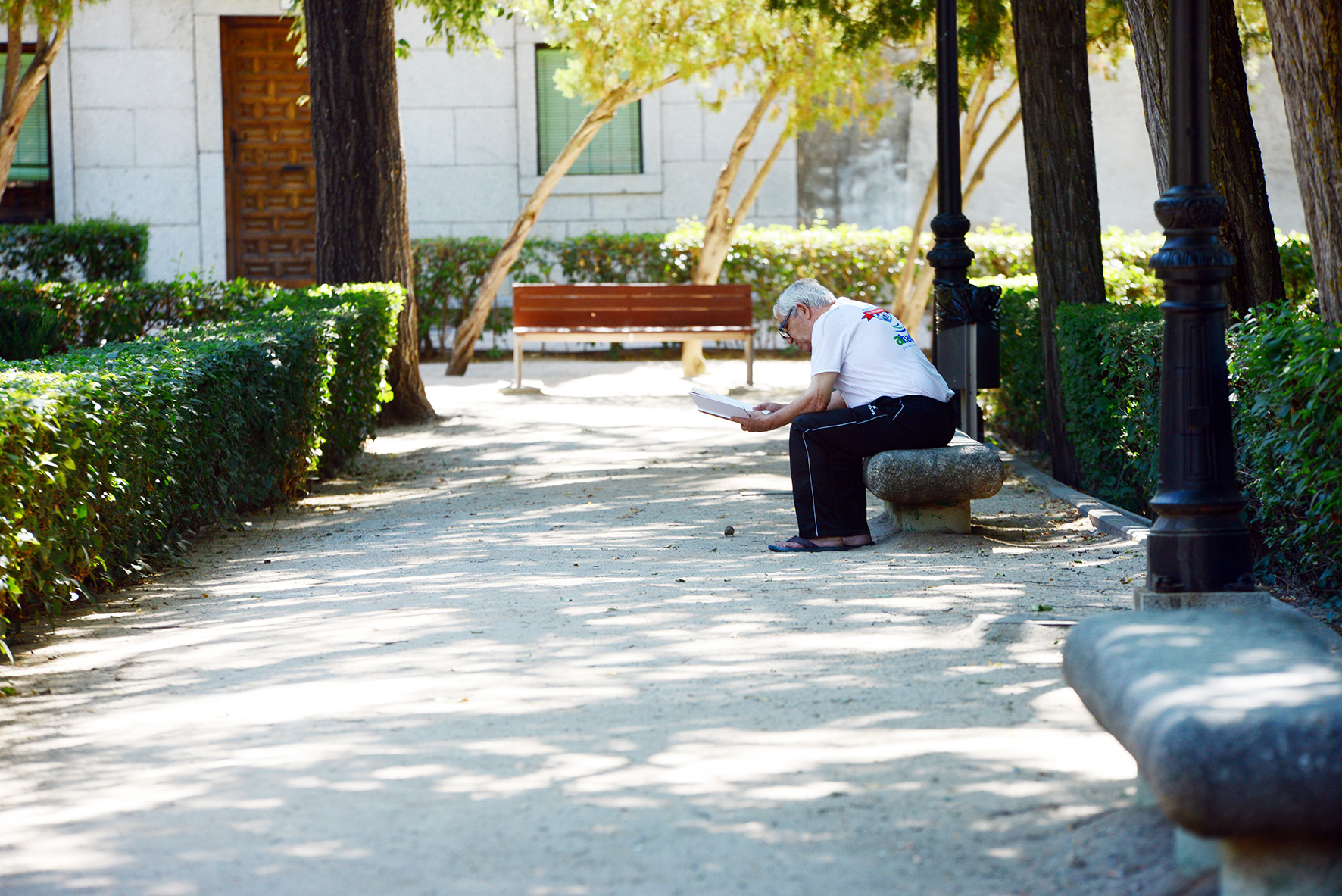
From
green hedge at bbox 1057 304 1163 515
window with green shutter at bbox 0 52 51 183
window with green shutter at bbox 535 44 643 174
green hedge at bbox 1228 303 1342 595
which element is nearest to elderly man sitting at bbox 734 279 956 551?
green hedge at bbox 1057 304 1163 515

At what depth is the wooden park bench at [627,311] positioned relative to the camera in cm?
1562

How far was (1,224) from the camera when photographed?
19.4m

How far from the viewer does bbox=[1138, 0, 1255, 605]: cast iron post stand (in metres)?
4.30

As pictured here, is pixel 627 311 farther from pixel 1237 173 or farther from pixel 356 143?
pixel 1237 173

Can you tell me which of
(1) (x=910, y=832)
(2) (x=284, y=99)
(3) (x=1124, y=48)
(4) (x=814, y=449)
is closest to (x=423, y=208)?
(2) (x=284, y=99)

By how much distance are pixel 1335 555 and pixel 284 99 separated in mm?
19123

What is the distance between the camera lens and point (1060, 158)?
360 inches

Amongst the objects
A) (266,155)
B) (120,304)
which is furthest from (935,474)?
(266,155)

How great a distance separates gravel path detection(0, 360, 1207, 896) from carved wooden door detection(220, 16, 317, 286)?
48.8 ft

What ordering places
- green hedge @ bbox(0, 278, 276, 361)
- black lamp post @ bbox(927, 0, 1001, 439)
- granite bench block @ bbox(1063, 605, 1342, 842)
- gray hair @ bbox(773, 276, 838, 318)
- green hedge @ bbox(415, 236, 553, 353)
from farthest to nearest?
1. green hedge @ bbox(415, 236, 553, 353)
2. green hedge @ bbox(0, 278, 276, 361)
3. black lamp post @ bbox(927, 0, 1001, 439)
4. gray hair @ bbox(773, 276, 838, 318)
5. granite bench block @ bbox(1063, 605, 1342, 842)

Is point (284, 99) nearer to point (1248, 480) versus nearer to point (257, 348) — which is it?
point (257, 348)

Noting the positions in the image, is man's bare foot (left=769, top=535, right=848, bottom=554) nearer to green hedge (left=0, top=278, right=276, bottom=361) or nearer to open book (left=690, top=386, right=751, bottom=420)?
open book (left=690, top=386, right=751, bottom=420)

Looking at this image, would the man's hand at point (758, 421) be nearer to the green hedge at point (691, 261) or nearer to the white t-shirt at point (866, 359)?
the white t-shirt at point (866, 359)

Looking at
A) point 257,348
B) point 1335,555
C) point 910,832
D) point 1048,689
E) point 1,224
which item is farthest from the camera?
point 1,224
